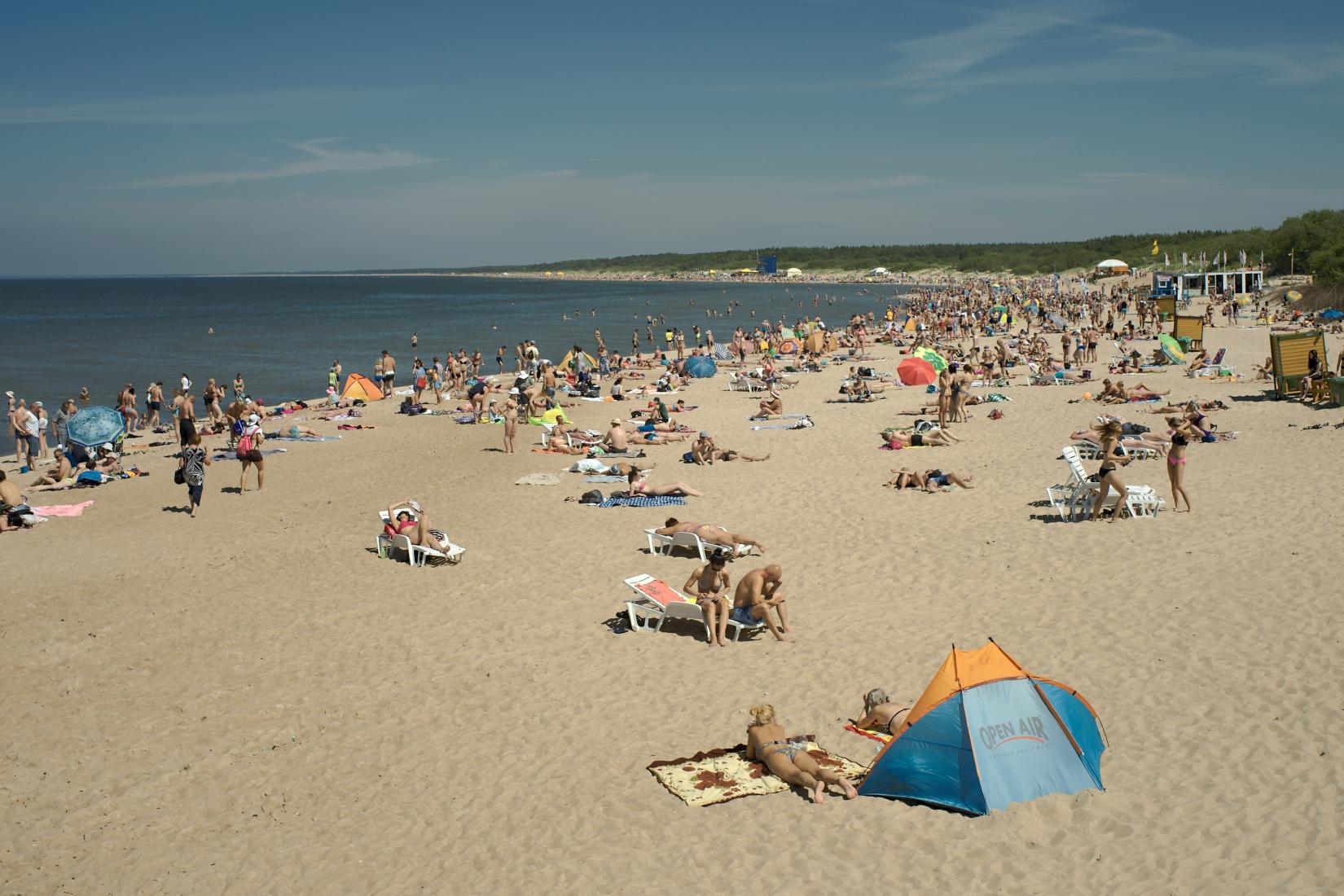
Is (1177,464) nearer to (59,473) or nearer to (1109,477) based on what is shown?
(1109,477)

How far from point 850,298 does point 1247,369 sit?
66.7 m

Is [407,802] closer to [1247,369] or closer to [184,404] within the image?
[184,404]

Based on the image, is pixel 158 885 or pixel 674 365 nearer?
pixel 158 885

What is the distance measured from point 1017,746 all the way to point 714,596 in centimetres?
332

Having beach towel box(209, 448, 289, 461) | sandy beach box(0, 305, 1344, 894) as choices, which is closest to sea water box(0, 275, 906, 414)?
beach towel box(209, 448, 289, 461)

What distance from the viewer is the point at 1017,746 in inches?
226

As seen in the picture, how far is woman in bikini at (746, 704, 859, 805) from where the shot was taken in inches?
230

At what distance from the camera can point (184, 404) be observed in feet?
60.3

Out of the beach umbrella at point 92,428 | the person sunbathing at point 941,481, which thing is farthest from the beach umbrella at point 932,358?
the beach umbrella at point 92,428

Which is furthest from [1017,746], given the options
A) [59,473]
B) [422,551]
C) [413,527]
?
[59,473]

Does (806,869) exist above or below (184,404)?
below

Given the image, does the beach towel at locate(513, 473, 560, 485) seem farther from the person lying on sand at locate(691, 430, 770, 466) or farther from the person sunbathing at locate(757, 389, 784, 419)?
the person sunbathing at locate(757, 389, 784, 419)

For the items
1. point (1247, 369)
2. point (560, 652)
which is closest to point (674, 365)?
point (1247, 369)

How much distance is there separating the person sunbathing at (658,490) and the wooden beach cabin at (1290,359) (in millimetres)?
12143
